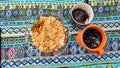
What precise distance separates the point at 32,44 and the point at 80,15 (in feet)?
0.71

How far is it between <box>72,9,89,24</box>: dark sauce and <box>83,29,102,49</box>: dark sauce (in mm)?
55

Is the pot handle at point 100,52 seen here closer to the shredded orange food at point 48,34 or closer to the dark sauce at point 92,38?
the dark sauce at point 92,38

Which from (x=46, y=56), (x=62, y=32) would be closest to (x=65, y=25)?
(x=62, y=32)

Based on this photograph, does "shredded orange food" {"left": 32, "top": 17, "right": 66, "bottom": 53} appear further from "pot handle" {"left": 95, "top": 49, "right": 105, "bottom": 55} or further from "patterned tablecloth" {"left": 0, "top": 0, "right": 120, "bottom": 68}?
"pot handle" {"left": 95, "top": 49, "right": 105, "bottom": 55}

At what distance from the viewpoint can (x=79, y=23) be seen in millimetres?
1032

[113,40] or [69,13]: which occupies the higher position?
[69,13]

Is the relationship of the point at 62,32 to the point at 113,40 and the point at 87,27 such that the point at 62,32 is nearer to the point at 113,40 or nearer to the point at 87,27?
the point at 87,27

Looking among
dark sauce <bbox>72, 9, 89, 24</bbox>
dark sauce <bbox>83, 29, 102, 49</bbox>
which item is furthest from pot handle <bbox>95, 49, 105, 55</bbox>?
dark sauce <bbox>72, 9, 89, 24</bbox>

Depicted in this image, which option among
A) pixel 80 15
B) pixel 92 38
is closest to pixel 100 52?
pixel 92 38

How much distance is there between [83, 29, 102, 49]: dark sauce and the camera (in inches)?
39.6

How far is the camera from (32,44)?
104 centimetres

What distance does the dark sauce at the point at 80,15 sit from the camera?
104 cm

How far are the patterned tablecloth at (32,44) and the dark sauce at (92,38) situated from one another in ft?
0.18

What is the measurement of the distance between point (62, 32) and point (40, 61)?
140 mm
